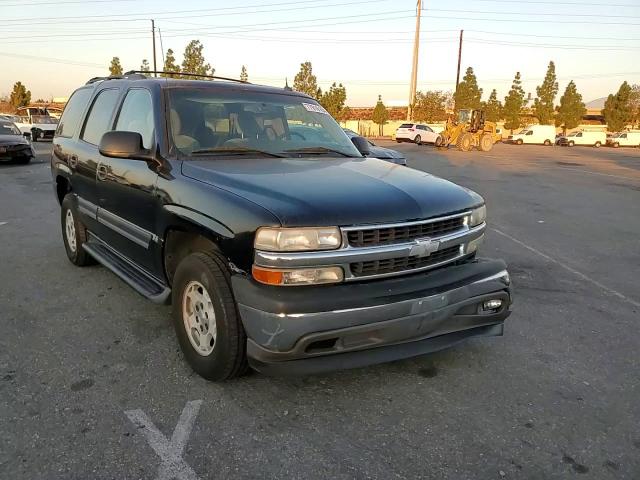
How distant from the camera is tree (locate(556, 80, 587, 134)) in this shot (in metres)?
69.1

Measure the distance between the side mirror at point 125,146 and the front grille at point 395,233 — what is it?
5.45 ft

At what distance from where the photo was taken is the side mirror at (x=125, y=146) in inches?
137

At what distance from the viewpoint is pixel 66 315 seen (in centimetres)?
417

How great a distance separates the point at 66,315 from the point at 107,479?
7.26 feet

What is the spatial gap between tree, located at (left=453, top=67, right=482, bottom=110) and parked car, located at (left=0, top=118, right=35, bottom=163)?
53.2 meters

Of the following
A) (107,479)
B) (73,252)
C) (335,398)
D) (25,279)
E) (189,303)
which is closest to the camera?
(107,479)

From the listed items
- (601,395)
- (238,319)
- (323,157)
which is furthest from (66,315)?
(601,395)

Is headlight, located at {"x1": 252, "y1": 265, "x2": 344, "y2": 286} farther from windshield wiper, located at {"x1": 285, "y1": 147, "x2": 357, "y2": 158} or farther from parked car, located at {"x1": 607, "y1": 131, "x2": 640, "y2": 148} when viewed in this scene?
parked car, located at {"x1": 607, "y1": 131, "x2": 640, "y2": 148}

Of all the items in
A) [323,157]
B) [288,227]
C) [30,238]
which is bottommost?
[30,238]

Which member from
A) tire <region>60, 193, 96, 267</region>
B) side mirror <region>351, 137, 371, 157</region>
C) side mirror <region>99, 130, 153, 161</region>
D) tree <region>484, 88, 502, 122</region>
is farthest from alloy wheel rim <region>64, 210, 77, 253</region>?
tree <region>484, 88, 502, 122</region>

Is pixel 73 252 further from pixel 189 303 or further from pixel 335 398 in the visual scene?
pixel 335 398

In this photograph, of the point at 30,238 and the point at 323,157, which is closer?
the point at 323,157

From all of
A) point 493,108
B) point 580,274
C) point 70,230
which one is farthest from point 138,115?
point 493,108

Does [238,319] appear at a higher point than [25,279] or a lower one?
higher
